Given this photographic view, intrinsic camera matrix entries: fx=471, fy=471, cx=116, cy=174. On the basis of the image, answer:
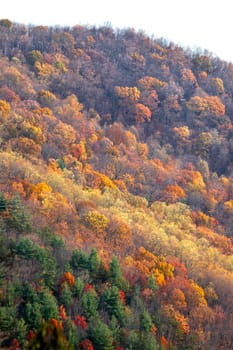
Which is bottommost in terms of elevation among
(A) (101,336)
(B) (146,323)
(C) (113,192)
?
(C) (113,192)

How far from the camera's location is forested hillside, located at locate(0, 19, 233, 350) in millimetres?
44375

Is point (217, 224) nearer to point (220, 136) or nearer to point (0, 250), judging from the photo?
point (220, 136)

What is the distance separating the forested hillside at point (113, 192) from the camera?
44.4 m

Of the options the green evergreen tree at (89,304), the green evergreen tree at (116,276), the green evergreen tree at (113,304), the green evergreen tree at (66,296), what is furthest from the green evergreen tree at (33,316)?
the green evergreen tree at (116,276)

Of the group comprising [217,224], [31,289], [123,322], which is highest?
[31,289]

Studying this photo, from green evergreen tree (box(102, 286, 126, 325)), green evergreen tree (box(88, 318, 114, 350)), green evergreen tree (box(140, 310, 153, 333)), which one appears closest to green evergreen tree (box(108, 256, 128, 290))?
green evergreen tree (box(102, 286, 126, 325))

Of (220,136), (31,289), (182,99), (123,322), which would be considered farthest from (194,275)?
(182,99)

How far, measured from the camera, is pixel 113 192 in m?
71.8

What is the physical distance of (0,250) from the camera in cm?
4522

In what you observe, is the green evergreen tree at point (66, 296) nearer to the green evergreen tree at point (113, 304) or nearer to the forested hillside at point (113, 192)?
the forested hillside at point (113, 192)

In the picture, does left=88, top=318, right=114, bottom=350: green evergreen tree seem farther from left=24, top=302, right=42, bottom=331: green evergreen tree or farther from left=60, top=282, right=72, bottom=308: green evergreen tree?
left=24, top=302, right=42, bottom=331: green evergreen tree

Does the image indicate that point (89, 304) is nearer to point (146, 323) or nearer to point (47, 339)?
point (146, 323)

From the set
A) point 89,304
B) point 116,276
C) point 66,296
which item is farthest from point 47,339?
point 116,276

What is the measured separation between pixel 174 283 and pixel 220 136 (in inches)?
2181
